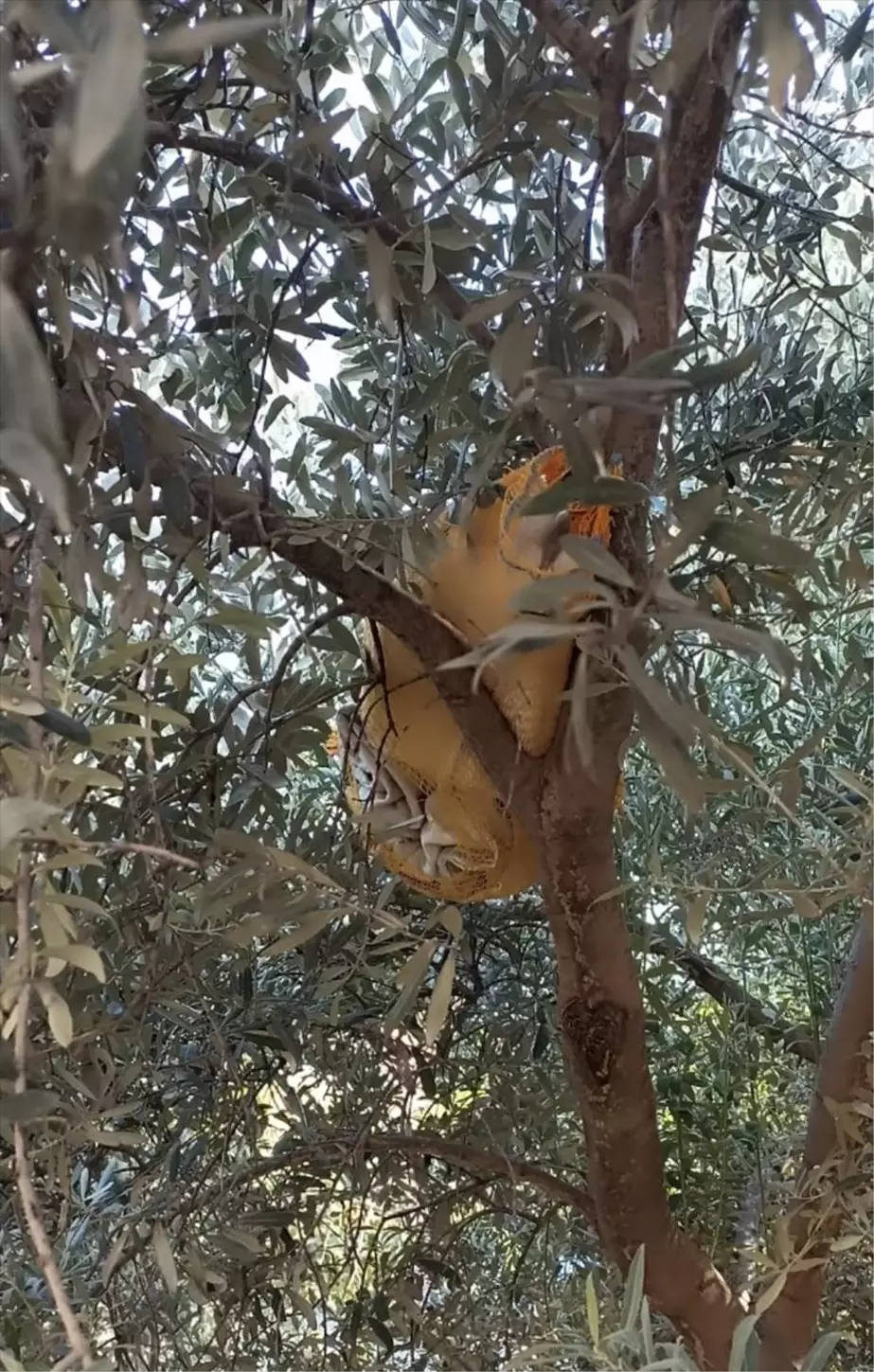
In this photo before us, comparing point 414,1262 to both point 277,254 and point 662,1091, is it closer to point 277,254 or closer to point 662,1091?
point 662,1091

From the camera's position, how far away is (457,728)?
582 millimetres

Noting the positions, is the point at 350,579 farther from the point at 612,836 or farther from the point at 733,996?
the point at 733,996

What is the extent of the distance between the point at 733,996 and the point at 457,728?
49 centimetres

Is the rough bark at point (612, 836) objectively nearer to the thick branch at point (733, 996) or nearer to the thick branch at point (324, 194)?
the thick branch at point (324, 194)

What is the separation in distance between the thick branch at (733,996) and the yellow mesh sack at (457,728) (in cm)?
29

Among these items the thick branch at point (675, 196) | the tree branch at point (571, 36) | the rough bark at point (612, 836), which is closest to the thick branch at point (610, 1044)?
the rough bark at point (612, 836)

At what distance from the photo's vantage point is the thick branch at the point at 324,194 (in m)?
0.49

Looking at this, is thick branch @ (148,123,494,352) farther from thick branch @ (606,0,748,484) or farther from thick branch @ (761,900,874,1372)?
thick branch @ (761,900,874,1372)

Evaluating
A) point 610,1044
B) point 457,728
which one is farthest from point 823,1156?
point 457,728

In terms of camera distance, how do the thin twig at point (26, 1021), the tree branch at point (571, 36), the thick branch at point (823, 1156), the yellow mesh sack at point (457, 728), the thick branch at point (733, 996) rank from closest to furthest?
1. the thin twig at point (26, 1021)
2. the tree branch at point (571, 36)
3. the yellow mesh sack at point (457, 728)
4. the thick branch at point (823, 1156)
5. the thick branch at point (733, 996)

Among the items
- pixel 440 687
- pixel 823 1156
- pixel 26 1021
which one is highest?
pixel 440 687

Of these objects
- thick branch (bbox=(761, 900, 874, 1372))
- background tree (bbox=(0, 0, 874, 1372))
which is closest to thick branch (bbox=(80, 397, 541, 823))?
background tree (bbox=(0, 0, 874, 1372))

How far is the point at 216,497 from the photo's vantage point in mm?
459

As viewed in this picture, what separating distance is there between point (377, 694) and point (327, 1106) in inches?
17.7
